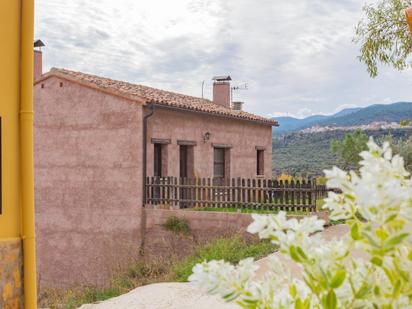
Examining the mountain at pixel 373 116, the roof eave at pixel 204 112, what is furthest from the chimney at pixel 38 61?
the mountain at pixel 373 116

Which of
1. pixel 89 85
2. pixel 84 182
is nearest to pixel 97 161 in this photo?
pixel 84 182

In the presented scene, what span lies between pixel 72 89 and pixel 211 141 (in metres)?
4.50

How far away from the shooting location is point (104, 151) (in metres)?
14.9

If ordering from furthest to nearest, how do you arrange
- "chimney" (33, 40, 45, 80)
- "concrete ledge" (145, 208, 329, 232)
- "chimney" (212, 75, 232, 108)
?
"chimney" (212, 75, 232, 108), "chimney" (33, 40, 45, 80), "concrete ledge" (145, 208, 329, 232)

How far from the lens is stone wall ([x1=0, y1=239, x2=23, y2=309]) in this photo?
5379mm

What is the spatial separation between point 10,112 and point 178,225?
8.18 metres

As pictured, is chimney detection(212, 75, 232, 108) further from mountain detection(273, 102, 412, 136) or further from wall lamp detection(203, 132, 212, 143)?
mountain detection(273, 102, 412, 136)

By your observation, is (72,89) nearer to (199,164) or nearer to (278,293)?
(199,164)

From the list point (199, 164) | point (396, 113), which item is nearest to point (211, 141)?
point (199, 164)

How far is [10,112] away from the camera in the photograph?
575cm

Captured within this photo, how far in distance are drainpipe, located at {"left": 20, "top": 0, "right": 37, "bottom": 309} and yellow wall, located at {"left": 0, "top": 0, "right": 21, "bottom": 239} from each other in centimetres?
6

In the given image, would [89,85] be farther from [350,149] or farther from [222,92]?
[350,149]

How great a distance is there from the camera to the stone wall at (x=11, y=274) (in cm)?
538

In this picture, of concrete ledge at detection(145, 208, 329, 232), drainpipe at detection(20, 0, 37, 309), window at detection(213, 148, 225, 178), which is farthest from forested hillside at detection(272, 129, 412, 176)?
drainpipe at detection(20, 0, 37, 309)
